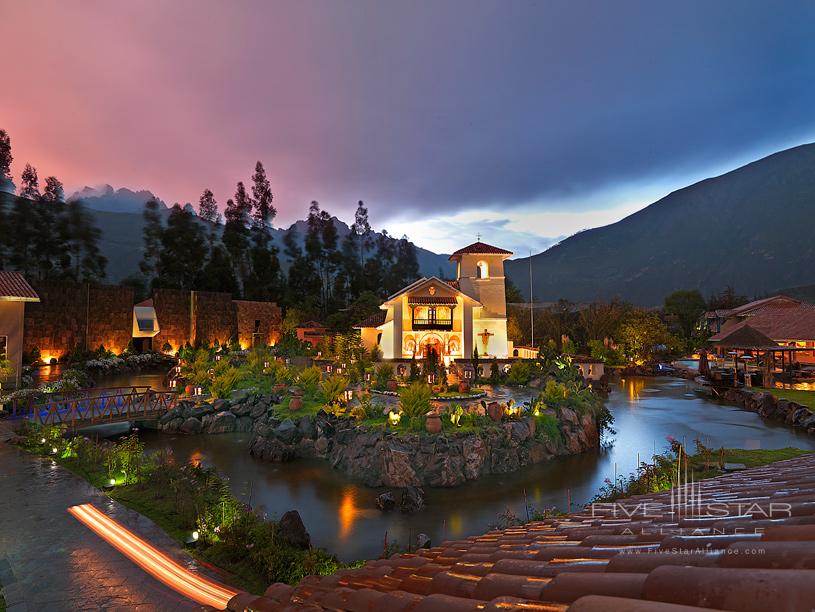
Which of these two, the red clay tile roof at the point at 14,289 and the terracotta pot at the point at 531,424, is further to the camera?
the red clay tile roof at the point at 14,289

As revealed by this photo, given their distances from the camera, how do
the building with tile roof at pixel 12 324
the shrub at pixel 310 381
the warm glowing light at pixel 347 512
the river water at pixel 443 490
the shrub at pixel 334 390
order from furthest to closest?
the shrub at pixel 310 381
the building with tile roof at pixel 12 324
the shrub at pixel 334 390
the river water at pixel 443 490
the warm glowing light at pixel 347 512

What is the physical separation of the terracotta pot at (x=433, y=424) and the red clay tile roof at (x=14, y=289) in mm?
19658

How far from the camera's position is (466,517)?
1261cm

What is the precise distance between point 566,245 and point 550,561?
547 ft

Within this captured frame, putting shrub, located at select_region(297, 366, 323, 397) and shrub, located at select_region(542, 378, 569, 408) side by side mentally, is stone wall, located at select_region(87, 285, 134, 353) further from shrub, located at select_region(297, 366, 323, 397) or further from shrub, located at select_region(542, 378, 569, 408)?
shrub, located at select_region(542, 378, 569, 408)

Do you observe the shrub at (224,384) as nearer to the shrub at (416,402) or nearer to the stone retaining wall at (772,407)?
the shrub at (416,402)

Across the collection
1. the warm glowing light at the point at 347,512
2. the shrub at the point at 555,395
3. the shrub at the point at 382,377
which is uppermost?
the shrub at the point at 382,377

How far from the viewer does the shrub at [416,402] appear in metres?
16.6

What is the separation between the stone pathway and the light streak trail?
12 centimetres

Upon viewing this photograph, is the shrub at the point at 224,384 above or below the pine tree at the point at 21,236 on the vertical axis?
below

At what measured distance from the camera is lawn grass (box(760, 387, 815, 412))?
22641 mm

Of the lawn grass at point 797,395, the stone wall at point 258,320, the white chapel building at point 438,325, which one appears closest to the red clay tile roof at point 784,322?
the lawn grass at point 797,395

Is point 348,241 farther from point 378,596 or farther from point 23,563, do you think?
point 378,596

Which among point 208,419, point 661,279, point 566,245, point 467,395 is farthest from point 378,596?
point 566,245
